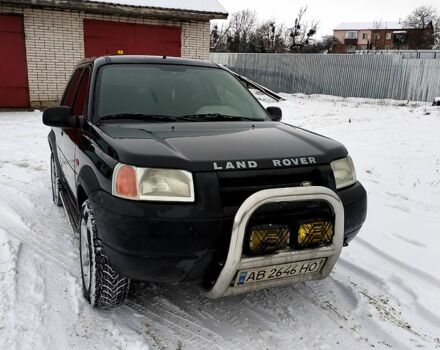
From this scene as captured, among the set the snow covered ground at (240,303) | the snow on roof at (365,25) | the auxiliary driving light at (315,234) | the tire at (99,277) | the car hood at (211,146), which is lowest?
the snow covered ground at (240,303)

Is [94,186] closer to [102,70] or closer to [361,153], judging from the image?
[102,70]

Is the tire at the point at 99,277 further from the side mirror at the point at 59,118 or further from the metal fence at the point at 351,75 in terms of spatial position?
the metal fence at the point at 351,75

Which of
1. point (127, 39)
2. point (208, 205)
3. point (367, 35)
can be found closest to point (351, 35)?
point (367, 35)

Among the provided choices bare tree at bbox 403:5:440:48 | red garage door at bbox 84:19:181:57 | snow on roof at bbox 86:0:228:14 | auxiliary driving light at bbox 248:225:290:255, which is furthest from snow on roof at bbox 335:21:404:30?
auxiliary driving light at bbox 248:225:290:255

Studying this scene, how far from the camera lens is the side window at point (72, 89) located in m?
4.06

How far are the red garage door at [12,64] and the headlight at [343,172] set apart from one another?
37.6 ft

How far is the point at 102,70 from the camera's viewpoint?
3375 mm

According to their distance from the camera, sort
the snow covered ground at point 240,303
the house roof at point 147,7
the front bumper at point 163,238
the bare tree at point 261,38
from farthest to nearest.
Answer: the bare tree at point 261,38 < the house roof at point 147,7 < the snow covered ground at point 240,303 < the front bumper at point 163,238

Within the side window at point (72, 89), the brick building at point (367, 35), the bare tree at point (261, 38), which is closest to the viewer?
the side window at point (72, 89)

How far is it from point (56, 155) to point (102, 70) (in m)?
1.51

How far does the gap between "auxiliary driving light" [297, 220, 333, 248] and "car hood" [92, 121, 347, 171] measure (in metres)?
0.37

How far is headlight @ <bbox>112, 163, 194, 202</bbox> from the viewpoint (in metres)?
2.23

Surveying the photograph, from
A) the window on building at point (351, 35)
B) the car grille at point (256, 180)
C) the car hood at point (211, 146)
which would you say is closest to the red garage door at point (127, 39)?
the car hood at point (211, 146)

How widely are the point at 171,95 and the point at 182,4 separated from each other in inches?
429
